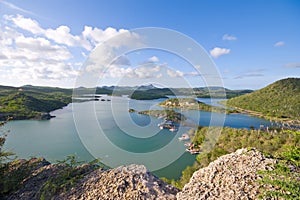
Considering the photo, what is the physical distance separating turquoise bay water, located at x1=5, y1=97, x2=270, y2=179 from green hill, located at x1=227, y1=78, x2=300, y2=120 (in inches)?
1556

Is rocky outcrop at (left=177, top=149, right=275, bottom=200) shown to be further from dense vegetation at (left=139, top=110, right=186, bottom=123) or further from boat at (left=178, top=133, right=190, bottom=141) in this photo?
dense vegetation at (left=139, top=110, right=186, bottom=123)

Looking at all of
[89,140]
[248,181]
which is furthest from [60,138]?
[248,181]

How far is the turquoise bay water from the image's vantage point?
520 inches

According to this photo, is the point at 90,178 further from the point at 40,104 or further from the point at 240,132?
the point at 40,104

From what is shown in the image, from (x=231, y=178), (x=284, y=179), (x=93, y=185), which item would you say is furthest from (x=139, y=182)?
(x=284, y=179)

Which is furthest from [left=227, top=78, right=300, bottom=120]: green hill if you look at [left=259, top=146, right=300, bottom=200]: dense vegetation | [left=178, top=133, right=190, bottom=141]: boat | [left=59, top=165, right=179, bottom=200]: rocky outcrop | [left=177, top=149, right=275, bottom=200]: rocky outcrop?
[left=59, top=165, right=179, bottom=200]: rocky outcrop

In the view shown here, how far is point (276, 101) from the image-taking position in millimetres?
66062

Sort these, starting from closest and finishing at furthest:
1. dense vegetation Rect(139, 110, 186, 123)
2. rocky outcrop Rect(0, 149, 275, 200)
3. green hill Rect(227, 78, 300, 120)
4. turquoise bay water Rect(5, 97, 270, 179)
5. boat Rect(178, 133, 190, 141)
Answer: rocky outcrop Rect(0, 149, 275, 200) → turquoise bay water Rect(5, 97, 270, 179) → boat Rect(178, 133, 190, 141) → dense vegetation Rect(139, 110, 186, 123) → green hill Rect(227, 78, 300, 120)

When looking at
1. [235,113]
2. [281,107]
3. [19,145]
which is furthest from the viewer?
[235,113]

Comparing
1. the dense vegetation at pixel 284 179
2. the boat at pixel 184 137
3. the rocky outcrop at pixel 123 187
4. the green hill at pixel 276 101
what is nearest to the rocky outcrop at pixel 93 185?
the rocky outcrop at pixel 123 187

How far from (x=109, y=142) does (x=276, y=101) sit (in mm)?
70027

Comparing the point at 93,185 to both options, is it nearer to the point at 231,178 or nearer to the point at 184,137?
the point at 231,178

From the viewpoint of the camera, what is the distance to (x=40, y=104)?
54.2 m

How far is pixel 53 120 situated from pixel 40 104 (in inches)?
602
